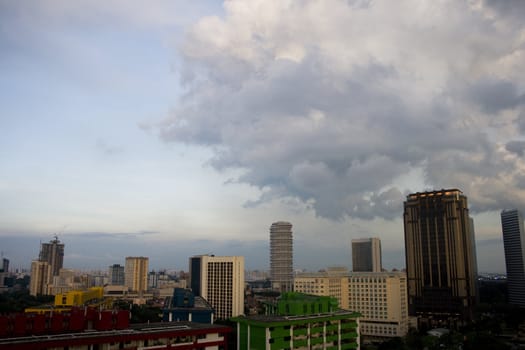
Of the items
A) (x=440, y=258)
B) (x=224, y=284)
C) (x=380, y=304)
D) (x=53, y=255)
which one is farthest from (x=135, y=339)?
(x=53, y=255)

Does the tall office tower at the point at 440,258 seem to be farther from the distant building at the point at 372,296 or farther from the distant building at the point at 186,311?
the distant building at the point at 186,311

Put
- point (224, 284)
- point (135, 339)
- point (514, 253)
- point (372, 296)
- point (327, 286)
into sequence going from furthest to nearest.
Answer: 1. point (514, 253)
2. point (224, 284)
3. point (327, 286)
4. point (372, 296)
5. point (135, 339)

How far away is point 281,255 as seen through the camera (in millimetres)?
163500

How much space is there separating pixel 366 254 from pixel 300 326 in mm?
142013

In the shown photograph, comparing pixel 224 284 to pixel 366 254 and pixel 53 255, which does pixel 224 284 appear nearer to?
pixel 366 254

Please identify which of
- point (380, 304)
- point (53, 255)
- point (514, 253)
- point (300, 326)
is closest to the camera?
point (300, 326)

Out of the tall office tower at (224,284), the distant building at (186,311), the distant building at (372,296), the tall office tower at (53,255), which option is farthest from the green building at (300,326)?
the tall office tower at (53,255)

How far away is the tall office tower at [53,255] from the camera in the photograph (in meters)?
179

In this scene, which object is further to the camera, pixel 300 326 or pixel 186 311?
pixel 186 311

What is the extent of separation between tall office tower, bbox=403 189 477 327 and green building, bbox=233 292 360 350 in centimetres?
5699

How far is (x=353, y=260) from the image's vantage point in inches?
6855

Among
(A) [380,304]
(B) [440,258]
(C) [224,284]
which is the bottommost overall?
(A) [380,304]

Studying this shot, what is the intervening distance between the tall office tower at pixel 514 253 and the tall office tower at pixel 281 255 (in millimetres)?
72617

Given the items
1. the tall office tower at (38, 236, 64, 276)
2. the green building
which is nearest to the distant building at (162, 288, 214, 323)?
the green building
